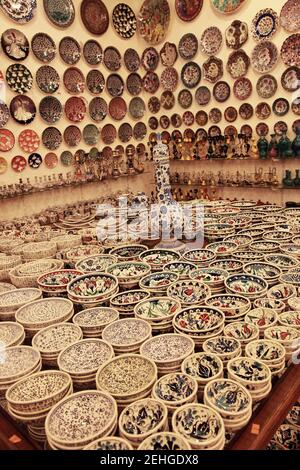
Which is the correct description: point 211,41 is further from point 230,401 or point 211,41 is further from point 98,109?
point 230,401

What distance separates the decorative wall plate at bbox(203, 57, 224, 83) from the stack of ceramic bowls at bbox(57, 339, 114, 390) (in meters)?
5.26

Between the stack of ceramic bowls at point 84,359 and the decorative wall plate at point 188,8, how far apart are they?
19.2 ft

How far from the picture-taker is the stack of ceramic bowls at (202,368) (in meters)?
1.28

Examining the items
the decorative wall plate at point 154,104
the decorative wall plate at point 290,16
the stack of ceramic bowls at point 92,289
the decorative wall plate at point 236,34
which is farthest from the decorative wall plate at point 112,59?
the stack of ceramic bowls at point 92,289

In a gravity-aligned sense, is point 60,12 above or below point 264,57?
above

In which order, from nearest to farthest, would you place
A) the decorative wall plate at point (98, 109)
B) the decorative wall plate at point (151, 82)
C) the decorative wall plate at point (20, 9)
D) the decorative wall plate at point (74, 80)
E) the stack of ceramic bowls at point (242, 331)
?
the stack of ceramic bowls at point (242, 331) → the decorative wall plate at point (20, 9) → the decorative wall plate at point (74, 80) → the decorative wall plate at point (98, 109) → the decorative wall plate at point (151, 82)

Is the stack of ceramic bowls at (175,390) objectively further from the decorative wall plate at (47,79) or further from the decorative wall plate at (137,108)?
the decorative wall plate at (137,108)

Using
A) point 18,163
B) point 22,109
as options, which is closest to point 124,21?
point 22,109

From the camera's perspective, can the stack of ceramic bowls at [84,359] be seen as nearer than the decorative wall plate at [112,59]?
Yes

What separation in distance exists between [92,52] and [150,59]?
123cm

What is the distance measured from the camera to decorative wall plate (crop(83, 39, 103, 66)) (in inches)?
217

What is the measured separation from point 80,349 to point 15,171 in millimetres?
3970

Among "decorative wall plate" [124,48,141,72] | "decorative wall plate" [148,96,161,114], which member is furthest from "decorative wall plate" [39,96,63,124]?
"decorative wall plate" [148,96,161,114]

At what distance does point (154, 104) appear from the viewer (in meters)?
6.60
